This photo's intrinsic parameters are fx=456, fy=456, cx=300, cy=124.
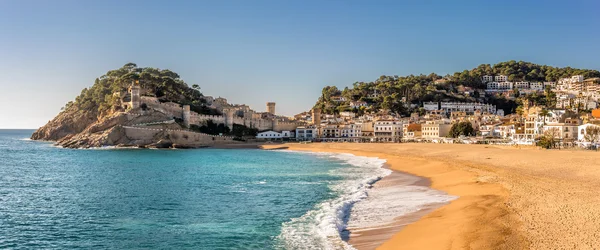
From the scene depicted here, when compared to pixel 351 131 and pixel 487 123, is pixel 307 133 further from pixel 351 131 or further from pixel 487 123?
pixel 487 123

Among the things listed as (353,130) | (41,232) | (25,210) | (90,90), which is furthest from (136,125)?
(41,232)

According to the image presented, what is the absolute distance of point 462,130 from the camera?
64.9m

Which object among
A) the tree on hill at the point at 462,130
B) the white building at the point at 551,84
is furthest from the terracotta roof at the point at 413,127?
the white building at the point at 551,84

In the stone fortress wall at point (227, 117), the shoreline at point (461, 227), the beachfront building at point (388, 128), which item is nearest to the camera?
the shoreline at point (461, 227)

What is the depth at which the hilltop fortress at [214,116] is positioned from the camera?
7056cm

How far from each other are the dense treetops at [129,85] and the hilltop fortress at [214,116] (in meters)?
2.97

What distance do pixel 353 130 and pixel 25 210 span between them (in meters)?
66.9

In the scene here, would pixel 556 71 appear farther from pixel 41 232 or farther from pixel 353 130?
pixel 41 232

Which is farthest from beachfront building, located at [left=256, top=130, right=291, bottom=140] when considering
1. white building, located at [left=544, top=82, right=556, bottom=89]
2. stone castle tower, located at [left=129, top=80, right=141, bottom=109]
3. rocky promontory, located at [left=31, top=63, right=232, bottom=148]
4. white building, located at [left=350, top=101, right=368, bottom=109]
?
white building, located at [left=544, top=82, right=556, bottom=89]

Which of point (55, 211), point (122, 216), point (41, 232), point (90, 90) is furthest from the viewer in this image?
point (90, 90)

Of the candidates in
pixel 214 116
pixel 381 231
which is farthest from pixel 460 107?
pixel 381 231

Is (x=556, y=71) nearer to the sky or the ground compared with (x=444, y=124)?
nearer to the sky

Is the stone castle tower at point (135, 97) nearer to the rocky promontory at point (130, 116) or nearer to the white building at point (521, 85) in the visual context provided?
the rocky promontory at point (130, 116)

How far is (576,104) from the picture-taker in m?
91.8
